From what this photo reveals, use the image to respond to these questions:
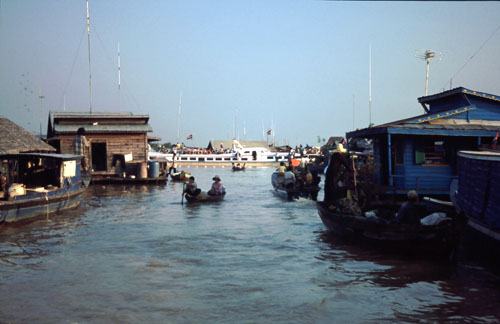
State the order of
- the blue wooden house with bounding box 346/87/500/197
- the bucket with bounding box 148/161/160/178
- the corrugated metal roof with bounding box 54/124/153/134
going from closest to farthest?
the blue wooden house with bounding box 346/87/500/197, the corrugated metal roof with bounding box 54/124/153/134, the bucket with bounding box 148/161/160/178

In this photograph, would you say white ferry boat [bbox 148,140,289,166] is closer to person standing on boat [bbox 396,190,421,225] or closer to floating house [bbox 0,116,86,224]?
floating house [bbox 0,116,86,224]

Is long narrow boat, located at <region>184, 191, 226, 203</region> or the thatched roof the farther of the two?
long narrow boat, located at <region>184, 191, 226, 203</region>

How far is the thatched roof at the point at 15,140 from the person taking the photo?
19297 mm

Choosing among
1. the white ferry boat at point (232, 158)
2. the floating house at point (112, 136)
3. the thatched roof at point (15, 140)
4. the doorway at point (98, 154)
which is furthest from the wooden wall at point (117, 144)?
the white ferry boat at point (232, 158)

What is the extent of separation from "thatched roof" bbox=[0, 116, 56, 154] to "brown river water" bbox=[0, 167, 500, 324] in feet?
13.5

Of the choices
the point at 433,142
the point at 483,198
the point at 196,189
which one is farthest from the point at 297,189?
the point at 483,198

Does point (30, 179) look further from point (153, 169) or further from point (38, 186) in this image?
point (153, 169)

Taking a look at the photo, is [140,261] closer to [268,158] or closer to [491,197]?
[491,197]

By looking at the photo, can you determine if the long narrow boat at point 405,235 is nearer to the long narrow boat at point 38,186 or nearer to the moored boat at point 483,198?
the moored boat at point 483,198

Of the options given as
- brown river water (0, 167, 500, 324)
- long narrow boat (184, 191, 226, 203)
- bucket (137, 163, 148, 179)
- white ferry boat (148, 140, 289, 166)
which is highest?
white ferry boat (148, 140, 289, 166)

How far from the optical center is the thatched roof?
63.3ft

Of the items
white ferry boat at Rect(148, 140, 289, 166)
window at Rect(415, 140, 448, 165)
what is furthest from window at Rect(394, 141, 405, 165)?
white ferry boat at Rect(148, 140, 289, 166)

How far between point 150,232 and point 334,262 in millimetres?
7508

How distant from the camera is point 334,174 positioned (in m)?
15.4
